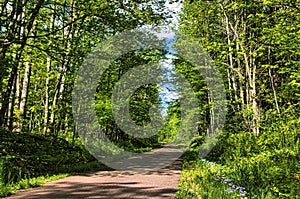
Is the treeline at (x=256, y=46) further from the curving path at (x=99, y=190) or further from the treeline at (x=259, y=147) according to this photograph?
the curving path at (x=99, y=190)

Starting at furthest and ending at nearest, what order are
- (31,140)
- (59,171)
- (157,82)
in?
(157,82)
(31,140)
(59,171)

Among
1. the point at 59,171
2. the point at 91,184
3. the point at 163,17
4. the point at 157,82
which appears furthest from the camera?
the point at 157,82

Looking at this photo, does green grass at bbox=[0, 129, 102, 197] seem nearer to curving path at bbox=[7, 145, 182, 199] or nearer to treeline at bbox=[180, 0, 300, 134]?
curving path at bbox=[7, 145, 182, 199]

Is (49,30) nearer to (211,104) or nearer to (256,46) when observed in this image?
(256,46)

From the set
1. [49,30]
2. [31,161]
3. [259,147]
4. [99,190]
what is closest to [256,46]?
[259,147]

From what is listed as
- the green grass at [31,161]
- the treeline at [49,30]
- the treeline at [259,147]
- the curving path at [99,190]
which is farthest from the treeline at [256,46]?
the green grass at [31,161]

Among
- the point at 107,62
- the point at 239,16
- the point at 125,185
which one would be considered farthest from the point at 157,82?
the point at 125,185

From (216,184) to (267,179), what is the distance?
1227 mm

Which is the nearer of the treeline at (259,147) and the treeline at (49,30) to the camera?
the treeline at (259,147)

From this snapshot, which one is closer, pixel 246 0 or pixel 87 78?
pixel 246 0

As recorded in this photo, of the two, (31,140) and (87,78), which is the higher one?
(87,78)

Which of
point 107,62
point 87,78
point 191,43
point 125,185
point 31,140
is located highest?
point 191,43

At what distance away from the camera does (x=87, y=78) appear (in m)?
18.0

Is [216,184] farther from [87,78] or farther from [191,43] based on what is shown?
[191,43]
